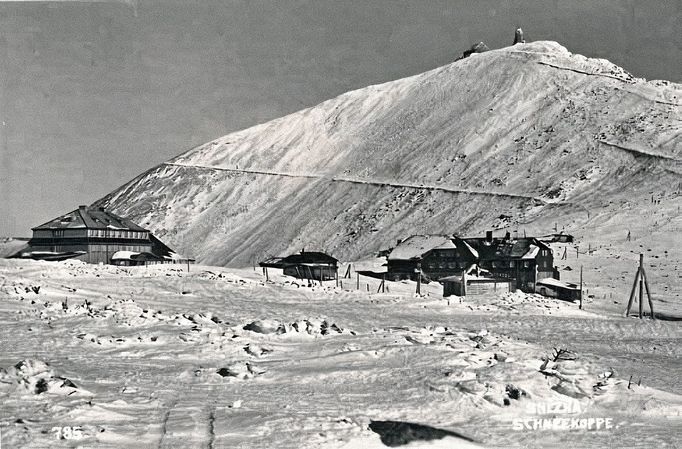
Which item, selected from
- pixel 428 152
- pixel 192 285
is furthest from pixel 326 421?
pixel 428 152

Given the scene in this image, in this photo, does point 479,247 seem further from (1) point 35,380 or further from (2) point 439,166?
(1) point 35,380

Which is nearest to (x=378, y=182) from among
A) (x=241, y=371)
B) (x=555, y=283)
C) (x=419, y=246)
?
(x=419, y=246)

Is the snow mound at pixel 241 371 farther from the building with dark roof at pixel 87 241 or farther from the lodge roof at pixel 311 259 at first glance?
the building with dark roof at pixel 87 241

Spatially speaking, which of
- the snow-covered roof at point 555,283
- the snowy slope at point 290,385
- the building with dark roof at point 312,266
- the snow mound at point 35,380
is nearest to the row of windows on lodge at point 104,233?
the building with dark roof at point 312,266

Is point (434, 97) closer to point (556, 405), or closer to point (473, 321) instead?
point (473, 321)

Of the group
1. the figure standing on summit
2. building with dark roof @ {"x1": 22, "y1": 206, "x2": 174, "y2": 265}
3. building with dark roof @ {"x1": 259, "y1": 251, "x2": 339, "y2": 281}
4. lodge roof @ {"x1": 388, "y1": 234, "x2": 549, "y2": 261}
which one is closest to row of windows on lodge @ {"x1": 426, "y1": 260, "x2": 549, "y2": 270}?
lodge roof @ {"x1": 388, "y1": 234, "x2": 549, "y2": 261}

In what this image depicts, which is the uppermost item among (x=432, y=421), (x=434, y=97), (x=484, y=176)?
(x=434, y=97)
